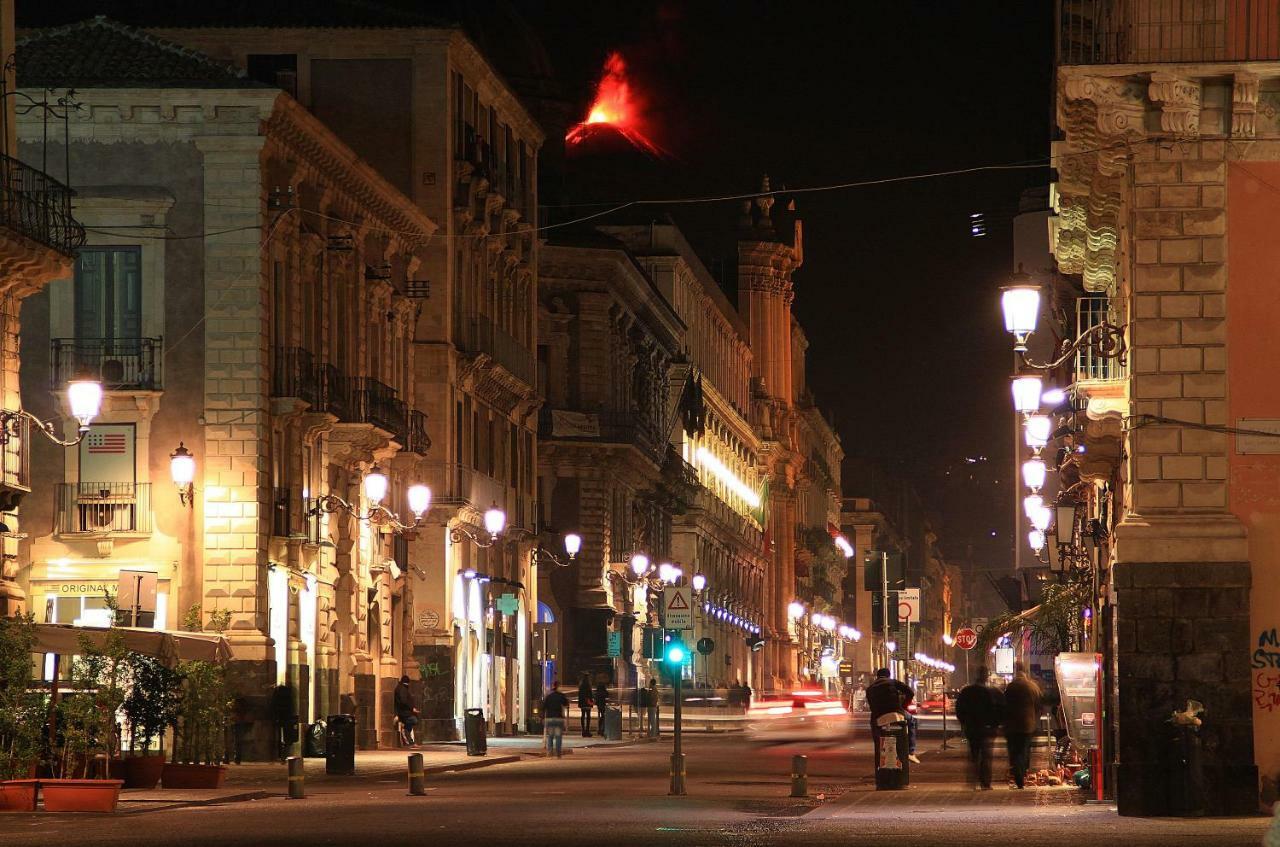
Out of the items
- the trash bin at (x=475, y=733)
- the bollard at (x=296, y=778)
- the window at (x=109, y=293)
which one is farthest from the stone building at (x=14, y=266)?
the trash bin at (x=475, y=733)

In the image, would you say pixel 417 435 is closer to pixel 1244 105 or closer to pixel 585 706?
pixel 585 706

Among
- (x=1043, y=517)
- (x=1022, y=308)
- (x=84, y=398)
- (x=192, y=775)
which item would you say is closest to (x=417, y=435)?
(x=1043, y=517)

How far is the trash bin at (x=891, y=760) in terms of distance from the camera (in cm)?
3056

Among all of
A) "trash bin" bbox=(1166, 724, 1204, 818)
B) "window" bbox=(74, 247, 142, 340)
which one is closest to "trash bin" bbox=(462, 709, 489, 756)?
"window" bbox=(74, 247, 142, 340)

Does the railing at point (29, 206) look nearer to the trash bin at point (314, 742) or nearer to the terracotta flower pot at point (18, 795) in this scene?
the terracotta flower pot at point (18, 795)

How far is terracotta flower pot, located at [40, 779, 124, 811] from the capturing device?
84.7ft

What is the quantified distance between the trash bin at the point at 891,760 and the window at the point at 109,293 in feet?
54.5

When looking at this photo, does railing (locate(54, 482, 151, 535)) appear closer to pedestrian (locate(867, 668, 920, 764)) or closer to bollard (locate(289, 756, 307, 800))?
bollard (locate(289, 756, 307, 800))

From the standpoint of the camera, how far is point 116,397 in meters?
41.4

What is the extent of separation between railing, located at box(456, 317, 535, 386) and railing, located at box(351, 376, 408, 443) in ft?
22.4

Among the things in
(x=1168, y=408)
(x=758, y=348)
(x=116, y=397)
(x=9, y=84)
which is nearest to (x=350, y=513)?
(x=116, y=397)

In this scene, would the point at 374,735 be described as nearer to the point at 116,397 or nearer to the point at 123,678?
the point at 116,397

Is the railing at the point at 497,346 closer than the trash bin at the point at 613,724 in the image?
No

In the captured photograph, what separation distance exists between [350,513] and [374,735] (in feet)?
15.0
